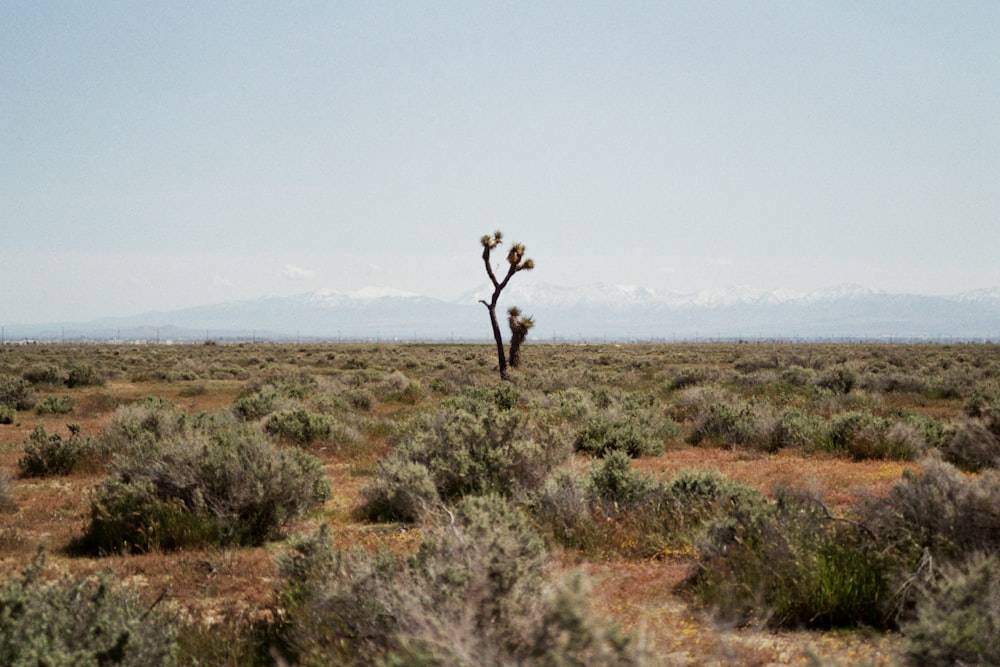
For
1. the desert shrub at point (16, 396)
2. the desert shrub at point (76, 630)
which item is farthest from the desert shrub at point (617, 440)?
the desert shrub at point (16, 396)

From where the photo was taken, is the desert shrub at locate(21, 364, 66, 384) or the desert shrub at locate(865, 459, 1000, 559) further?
the desert shrub at locate(21, 364, 66, 384)

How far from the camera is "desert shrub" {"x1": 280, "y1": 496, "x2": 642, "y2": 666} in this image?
9.58 feet

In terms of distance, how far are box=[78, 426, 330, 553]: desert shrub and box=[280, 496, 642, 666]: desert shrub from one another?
118 inches

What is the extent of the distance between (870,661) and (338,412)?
16395 mm

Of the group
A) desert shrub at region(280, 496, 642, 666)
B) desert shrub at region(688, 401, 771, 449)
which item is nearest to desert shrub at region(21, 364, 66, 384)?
desert shrub at region(688, 401, 771, 449)

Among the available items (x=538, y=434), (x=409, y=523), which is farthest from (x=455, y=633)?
(x=538, y=434)

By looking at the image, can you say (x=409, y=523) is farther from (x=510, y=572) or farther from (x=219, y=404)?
(x=219, y=404)

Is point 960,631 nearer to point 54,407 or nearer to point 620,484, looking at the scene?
point 620,484

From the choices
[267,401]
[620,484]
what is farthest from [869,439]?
[267,401]

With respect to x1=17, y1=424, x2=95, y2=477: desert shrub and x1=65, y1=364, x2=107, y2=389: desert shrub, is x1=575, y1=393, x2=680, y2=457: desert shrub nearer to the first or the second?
x1=17, y1=424, x2=95, y2=477: desert shrub

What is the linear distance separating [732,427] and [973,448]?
4627 mm

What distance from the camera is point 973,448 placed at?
36.1 feet

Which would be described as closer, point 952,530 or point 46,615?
point 46,615

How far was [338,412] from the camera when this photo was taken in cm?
1889
